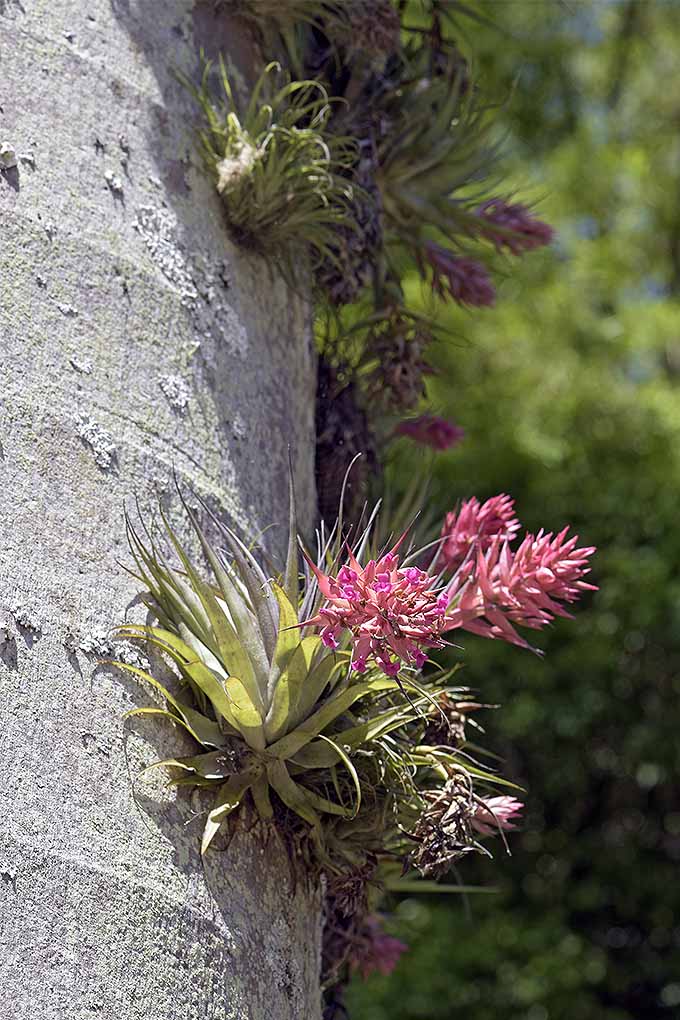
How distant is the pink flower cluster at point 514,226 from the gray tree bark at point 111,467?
2.90 ft

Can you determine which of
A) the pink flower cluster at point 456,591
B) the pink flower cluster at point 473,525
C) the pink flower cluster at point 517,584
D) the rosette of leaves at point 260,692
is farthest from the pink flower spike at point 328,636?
the pink flower cluster at point 473,525

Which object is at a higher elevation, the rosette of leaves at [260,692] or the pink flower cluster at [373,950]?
the rosette of leaves at [260,692]

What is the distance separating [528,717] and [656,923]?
1.07 meters

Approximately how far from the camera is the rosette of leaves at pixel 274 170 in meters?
2.16

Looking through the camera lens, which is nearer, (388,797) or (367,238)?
(388,797)

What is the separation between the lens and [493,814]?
2016 millimetres

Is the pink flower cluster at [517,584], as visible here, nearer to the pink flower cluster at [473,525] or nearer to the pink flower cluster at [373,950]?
the pink flower cluster at [473,525]

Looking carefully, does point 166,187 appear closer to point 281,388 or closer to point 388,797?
point 281,388

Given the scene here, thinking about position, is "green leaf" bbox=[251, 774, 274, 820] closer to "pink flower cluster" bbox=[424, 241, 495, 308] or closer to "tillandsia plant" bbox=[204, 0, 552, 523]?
"tillandsia plant" bbox=[204, 0, 552, 523]

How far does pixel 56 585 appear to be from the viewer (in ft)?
5.47

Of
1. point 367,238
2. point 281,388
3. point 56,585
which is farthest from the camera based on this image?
point 367,238

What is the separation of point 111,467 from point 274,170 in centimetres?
68

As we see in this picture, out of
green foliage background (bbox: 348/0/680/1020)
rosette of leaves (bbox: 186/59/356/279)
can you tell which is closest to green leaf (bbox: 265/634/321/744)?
rosette of leaves (bbox: 186/59/356/279)

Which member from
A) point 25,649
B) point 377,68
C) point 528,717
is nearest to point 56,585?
point 25,649
